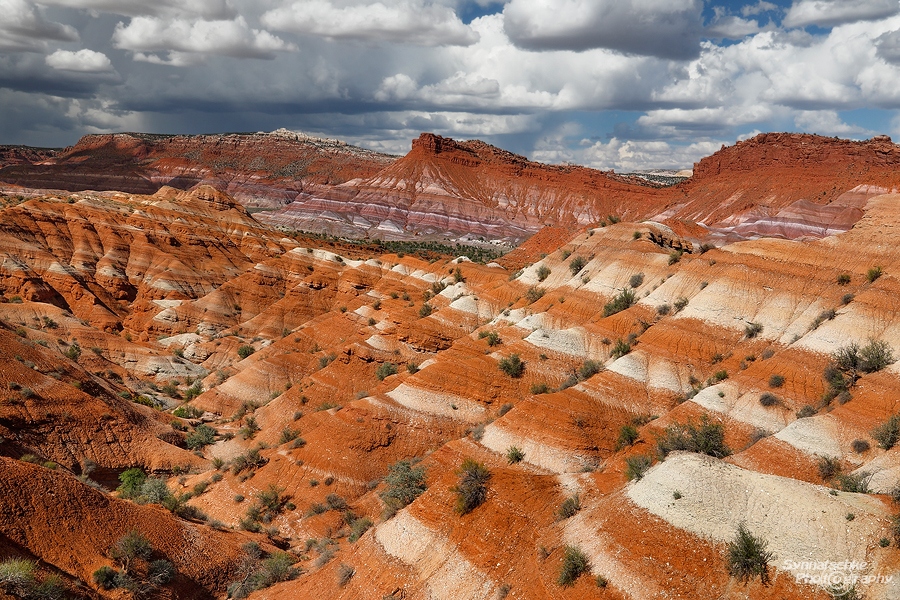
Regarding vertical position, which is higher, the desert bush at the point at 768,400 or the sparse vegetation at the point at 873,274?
the sparse vegetation at the point at 873,274

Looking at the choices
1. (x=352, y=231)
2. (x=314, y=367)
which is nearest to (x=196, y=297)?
(x=314, y=367)

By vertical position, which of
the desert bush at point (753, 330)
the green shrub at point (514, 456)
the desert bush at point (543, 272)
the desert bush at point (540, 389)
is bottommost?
the green shrub at point (514, 456)

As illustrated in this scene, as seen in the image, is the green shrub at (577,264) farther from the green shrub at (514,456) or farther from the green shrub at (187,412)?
the green shrub at (187,412)

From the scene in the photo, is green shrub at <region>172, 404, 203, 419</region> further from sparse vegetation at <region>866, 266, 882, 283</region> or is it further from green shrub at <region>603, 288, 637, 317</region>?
sparse vegetation at <region>866, 266, 882, 283</region>

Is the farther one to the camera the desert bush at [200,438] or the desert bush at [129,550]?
the desert bush at [200,438]

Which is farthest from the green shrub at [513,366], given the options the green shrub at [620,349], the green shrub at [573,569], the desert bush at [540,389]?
the green shrub at [573,569]

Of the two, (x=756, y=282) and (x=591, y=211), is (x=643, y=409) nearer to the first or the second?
(x=756, y=282)
